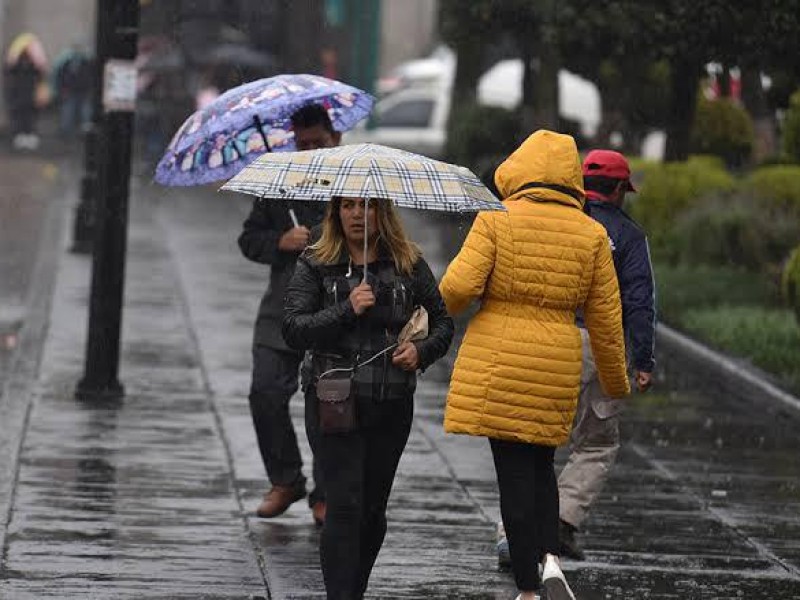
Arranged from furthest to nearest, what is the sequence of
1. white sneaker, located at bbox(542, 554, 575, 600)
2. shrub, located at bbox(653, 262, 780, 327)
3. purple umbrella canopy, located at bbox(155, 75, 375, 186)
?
shrub, located at bbox(653, 262, 780, 327) → purple umbrella canopy, located at bbox(155, 75, 375, 186) → white sneaker, located at bbox(542, 554, 575, 600)

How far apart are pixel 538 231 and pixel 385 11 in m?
45.8

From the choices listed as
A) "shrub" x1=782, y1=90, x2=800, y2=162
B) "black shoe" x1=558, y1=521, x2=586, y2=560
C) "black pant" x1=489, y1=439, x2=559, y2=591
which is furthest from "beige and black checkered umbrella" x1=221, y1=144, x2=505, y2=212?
"shrub" x1=782, y1=90, x2=800, y2=162

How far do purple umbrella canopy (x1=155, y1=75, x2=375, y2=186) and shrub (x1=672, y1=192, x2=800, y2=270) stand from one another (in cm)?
893

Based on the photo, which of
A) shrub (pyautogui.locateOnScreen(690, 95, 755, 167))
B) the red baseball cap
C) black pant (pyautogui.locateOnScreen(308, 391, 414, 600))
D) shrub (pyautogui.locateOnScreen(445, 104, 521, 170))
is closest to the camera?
black pant (pyautogui.locateOnScreen(308, 391, 414, 600))

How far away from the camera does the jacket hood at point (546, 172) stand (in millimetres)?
8148

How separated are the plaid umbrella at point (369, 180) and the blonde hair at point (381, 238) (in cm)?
6

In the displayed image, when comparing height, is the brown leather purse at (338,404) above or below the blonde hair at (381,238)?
below

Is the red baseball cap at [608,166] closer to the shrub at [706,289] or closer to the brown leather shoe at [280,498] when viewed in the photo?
the brown leather shoe at [280,498]

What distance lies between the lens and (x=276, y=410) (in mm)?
9812

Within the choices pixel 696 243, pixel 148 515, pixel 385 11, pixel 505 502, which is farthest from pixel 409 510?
pixel 385 11

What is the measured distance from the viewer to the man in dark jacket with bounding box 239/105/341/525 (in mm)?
9703

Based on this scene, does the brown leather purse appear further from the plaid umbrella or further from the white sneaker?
the white sneaker

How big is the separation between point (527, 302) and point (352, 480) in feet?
3.02

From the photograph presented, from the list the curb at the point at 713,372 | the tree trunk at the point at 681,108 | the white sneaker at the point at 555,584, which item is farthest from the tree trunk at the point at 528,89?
the white sneaker at the point at 555,584
